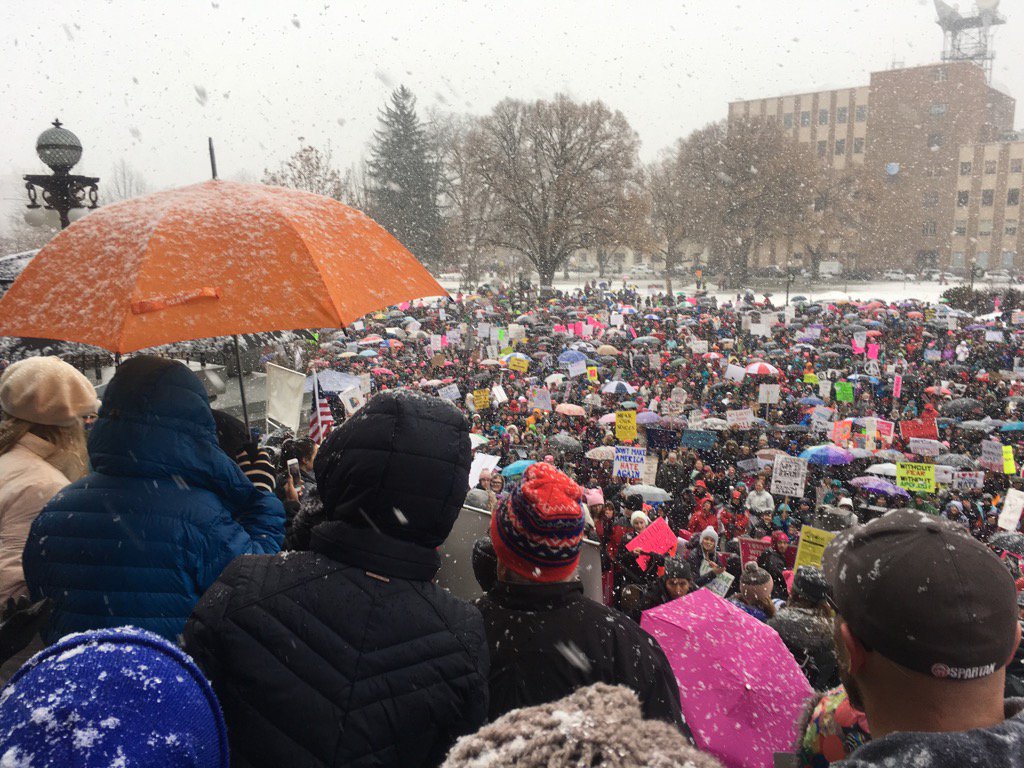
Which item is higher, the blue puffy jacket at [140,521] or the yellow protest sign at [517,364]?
the blue puffy jacket at [140,521]

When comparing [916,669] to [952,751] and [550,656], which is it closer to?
[952,751]

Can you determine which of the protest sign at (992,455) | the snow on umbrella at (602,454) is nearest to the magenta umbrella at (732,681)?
the snow on umbrella at (602,454)

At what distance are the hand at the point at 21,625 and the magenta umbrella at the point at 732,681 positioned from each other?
177 centimetres

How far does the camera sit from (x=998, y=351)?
18469 millimetres

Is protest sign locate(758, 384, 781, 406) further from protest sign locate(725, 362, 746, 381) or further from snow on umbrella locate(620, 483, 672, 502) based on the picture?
snow on umbrella locate(620, 483, 672, 502)

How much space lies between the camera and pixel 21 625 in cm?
161

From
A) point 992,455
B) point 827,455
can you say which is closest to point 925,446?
point 992,455

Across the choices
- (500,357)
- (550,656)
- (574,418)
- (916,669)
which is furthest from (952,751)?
(500,357)

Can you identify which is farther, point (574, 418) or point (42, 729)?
point (574, 418)

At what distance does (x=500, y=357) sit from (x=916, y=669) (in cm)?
1854

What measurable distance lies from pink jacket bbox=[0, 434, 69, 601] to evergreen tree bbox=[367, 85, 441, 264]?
51.9 m

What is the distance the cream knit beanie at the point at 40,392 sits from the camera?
2270 mm

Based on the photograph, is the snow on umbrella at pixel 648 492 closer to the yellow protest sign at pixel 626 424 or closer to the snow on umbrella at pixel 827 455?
the yellow protest sign at pixel 626 424

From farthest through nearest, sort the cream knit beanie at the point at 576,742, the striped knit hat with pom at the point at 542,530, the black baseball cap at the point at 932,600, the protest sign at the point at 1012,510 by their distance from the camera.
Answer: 1. the protest sign at the point at 1012,510
2. the striped knit hat with pom at the point at 542,530
3. the black baseball cap at the point at 932,600
4. the cream knit beanie at the point at 576,742
